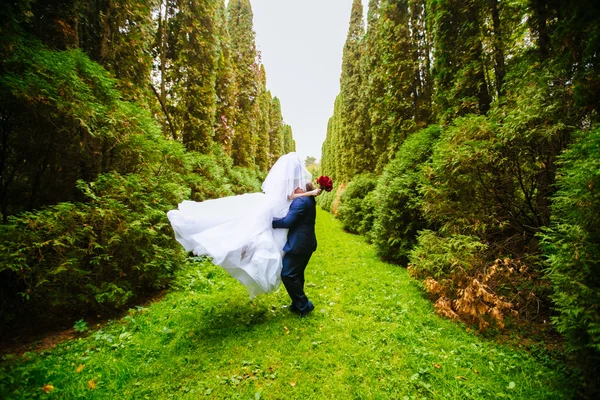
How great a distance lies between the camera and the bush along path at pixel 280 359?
2.68 meters

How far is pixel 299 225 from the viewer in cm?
421

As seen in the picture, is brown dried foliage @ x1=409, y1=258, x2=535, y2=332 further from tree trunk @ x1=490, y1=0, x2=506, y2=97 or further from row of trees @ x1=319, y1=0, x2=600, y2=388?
tree trunk @ x1=490, y1=0, x2=506, y2=97

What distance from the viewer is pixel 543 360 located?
124 inches

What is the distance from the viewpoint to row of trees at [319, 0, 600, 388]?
2580mm

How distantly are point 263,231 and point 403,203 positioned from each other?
5162 mm

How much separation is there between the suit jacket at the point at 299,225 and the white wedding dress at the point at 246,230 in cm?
15

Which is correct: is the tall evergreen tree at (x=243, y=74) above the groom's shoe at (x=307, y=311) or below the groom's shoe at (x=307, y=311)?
above

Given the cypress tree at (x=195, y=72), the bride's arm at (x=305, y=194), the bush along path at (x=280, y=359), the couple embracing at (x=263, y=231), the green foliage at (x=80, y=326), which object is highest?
the cypress tree at (x=195, y=72)

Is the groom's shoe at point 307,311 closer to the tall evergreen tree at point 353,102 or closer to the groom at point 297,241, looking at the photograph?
the groom at point 297,241

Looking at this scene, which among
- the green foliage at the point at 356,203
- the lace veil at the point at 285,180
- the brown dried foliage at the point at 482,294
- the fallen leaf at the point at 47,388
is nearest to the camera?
the fallen leaf at the point at 47,388

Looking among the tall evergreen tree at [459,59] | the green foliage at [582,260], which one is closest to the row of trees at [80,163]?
the green foliage at [582,260]

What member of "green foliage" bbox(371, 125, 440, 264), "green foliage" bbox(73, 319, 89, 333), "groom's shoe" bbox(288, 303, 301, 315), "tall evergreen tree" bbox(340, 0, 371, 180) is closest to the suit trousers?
"groom's shoe" bbox(288, 303, 301, 315)

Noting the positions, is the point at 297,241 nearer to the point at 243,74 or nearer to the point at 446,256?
the point at 446,256

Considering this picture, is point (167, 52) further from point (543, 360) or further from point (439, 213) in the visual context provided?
point (543, 360)
